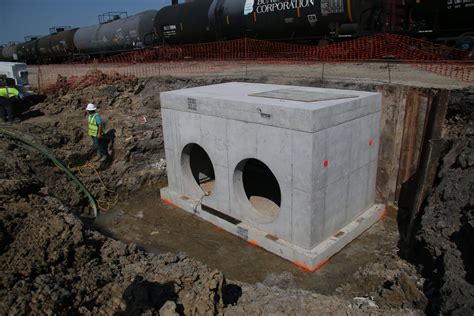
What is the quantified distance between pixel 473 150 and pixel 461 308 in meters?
3.95

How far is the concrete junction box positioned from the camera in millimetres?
6875

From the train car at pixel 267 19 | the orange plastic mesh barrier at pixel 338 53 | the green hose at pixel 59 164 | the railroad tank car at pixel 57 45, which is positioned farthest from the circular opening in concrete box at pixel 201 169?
the railroad tank car at pixel 57 45

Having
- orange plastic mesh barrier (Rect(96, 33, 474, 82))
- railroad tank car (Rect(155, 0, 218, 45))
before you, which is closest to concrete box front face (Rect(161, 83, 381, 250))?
orange plastic mesh barrier (Rect(96, 33, 474, 82))

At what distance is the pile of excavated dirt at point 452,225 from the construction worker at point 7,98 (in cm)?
1211

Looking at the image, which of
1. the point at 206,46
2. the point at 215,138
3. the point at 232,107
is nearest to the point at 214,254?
the point at 215,138

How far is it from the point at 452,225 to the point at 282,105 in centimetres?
361

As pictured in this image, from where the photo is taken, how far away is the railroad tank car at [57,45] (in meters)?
28.8

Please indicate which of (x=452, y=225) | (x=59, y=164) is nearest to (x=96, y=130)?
(x=59, y=164)

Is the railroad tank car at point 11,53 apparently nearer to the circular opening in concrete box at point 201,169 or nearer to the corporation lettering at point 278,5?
the corporation lettering at point 278,5

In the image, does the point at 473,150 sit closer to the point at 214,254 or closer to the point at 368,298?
the point at 368,298

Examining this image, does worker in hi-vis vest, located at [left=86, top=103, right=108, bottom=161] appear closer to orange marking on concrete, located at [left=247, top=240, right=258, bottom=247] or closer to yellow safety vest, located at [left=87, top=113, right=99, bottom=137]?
yellow safety vest, located at [left=87, top=113, right=99, bottom=137]

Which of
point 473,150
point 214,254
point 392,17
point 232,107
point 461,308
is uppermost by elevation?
point 392,17

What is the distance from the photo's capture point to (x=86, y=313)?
3947mm

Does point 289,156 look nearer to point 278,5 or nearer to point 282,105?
point 282,105
